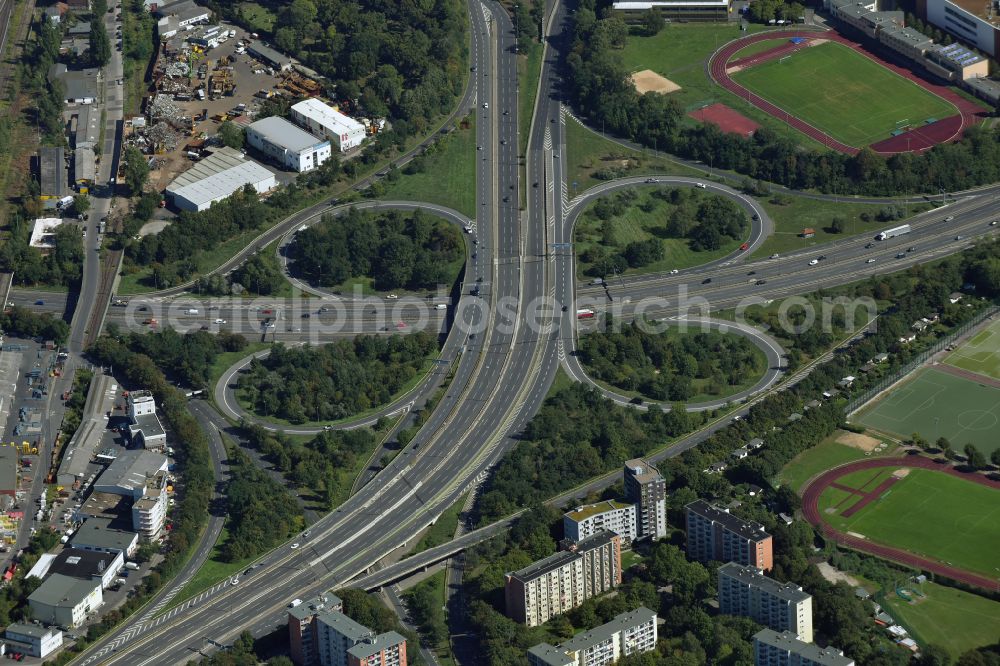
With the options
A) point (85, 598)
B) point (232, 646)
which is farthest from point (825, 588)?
point (85, 598)

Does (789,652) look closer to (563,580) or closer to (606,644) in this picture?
(606,644)

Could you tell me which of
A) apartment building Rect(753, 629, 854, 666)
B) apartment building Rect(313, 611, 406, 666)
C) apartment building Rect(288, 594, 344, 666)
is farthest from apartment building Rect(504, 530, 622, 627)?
apartment building Rect(753, 629, 854, 666)

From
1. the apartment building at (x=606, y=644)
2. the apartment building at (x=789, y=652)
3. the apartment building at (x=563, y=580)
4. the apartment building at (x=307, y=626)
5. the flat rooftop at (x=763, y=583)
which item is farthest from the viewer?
the apartment building at (x=563, y=580)

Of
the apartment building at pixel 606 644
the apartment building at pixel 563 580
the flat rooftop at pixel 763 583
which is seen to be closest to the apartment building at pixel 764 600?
the flat rooftop at pixel 763 583

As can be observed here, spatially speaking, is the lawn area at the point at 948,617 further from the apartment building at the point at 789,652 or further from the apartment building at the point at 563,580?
the apartment building at the point at 563,580

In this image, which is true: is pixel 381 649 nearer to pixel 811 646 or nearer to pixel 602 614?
pixel 602 614

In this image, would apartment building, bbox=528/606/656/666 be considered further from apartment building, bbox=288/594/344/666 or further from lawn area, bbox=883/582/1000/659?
lawn area, bbox=883/582/1000/659
